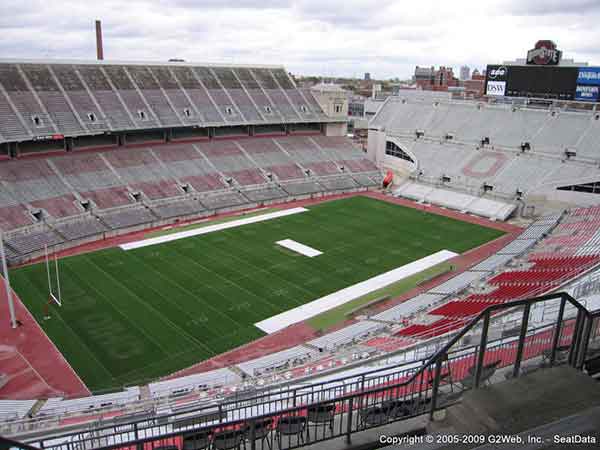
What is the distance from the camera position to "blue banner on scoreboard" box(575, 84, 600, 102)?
123 feet

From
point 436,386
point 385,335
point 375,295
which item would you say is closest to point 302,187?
point 375,295

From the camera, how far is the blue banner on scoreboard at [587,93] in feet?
123

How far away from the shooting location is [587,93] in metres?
37.8

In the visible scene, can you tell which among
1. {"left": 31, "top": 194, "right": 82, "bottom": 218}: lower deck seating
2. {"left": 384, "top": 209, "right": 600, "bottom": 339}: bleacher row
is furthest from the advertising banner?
{"left": 31, "top": 194, "right": 82, "bottom": 218}: lower deck seating

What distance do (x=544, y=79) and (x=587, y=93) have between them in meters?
3.59

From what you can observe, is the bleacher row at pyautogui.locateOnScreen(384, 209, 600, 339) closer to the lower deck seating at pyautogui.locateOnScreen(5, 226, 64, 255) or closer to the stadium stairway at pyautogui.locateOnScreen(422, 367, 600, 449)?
the stadium stairway at pyautogui.locateOnScreen(422, 367, 600, 449)

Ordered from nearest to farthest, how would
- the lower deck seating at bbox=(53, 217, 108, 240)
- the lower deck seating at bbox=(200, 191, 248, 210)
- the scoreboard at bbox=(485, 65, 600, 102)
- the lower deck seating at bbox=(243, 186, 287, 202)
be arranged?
the lower deck seating at bbox=(53, 217, 108, 240) < the lower deck seating at bbox=(200, 191, 248, 210) < the scoreboard at bbox=(485, 65, 600, 102) < the lower deck seating at bbox=(243, 186, 287, 202)

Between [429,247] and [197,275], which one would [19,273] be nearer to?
[197,275]

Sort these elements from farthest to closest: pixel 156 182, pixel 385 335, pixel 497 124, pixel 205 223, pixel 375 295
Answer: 1. pixel 497 124
2. pixel 156 182
3. pixel 205 223
4. pixel 375 295
5. pixel 385 335

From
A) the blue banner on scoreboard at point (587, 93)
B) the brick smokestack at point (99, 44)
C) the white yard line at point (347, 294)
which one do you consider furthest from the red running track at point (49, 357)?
the brick smokestack at point (99, 44)

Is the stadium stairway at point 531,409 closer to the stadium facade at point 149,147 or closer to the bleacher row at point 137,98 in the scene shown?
the stadium facade at point 149,147

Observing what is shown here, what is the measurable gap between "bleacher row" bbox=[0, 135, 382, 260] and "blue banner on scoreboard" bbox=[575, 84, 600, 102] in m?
17.6

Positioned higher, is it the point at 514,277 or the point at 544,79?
the point at 544,79

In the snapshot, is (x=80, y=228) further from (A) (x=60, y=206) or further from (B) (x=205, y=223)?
(B) (x=205, y=223)
